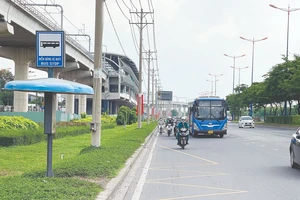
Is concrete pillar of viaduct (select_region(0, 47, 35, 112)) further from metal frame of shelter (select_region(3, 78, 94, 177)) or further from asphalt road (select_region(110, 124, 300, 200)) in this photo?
metal frame of shelter (select_region(3, 78, 94, 177))

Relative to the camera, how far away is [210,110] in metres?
32.6

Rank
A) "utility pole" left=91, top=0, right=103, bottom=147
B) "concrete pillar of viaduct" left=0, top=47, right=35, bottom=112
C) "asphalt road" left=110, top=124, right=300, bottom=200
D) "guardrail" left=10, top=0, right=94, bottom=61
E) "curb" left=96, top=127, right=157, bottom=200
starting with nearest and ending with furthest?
"curb" left=96, top=127, right=157, bottom=200 → "asphalt road" left=110, top=124, right=300, bottom=200 → "utility pole" left=91, top=0, right=103, bottom=147 → "guardrail" left=10, top=0, right=94, bottom=61 → "concrete pillar of viaduct" left=0, top=47, right=35, bottom=112

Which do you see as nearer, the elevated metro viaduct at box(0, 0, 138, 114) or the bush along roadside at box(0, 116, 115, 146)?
the bush along roadside at box(0, 116, 115, 146)

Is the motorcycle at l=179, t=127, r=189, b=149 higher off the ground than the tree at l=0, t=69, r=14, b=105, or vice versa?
the tree at l=0, t=69, r=14, b=105

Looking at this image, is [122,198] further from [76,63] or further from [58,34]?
[76,63]

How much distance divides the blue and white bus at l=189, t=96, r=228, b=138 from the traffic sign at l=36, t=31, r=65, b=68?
23.8 metres

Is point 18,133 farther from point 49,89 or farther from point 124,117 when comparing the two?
point 124,117

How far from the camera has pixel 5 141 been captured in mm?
18609

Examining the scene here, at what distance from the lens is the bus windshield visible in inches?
1280

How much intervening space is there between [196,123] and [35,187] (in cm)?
2505

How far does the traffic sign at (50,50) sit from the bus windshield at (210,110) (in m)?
23.8

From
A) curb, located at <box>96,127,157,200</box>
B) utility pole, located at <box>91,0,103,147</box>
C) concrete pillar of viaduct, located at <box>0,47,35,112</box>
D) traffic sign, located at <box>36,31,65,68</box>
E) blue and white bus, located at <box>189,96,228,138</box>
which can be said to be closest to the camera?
curb, located at <box>96,127,157,200</box>

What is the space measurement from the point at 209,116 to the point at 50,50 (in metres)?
24.0

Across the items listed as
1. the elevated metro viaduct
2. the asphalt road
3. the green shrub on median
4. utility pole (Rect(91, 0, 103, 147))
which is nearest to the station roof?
the asphalt road
